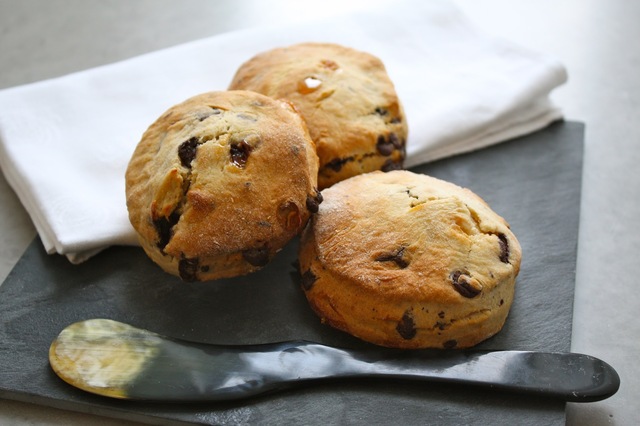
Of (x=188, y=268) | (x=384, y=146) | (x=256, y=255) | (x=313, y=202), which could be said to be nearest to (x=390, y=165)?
(x=384, y=146)

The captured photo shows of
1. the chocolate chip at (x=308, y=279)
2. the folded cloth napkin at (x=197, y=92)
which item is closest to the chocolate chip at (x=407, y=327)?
the chocolate chip at (x=308, y=279)

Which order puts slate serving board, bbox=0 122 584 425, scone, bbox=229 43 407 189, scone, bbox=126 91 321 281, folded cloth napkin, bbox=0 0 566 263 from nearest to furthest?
1. slate serving board, bbox=0 122 584 425
2. scone, bbox=126 91 321 281
3. scone, bbox=229 43 407 189
4. folded cloth napkin, bbox=0 0 566 263

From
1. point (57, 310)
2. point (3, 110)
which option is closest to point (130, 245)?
point (57, 310)

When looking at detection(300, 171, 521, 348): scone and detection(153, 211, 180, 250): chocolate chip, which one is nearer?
detection(300, 171, 521, 348): scone

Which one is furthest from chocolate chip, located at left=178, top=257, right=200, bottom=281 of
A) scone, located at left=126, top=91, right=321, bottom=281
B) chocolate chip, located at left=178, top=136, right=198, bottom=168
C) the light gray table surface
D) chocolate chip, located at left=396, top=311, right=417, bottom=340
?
chocolate chip, located at left=396, top=311, right=417, bottom=340

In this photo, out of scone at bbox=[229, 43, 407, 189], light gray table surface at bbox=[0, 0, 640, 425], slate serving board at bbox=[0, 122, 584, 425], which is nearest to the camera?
slate serving board at bbox=[0, 122, 584, 425]

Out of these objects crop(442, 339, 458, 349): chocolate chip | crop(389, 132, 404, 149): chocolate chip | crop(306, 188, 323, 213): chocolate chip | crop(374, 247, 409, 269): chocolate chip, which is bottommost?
crop(442, 339, 458, 349): chocolate chip

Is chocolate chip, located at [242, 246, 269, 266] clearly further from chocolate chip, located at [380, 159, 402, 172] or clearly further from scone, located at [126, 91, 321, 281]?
chocolate chip, located at [380, 159, 402, 172]

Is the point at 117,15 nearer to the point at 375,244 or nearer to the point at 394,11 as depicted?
the point at 394,11
